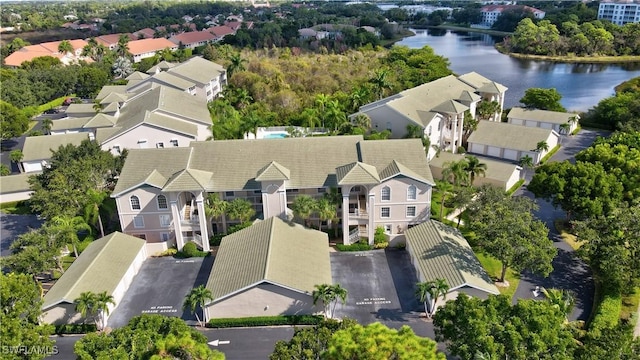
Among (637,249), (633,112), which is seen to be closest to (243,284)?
(637,249)

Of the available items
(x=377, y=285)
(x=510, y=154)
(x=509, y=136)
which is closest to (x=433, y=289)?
(x=377, y=285)

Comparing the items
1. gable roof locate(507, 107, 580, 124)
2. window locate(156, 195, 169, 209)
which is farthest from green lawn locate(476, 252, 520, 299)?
gable roof locate(507, 107, 580, 124)

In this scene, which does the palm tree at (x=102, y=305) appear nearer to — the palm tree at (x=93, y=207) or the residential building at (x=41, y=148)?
the palm tree at (x=93, y=207)

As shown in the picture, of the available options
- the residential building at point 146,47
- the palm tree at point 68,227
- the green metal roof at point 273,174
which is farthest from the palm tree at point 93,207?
the residential building at point 146,47

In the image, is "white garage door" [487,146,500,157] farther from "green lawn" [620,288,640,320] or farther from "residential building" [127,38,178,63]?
"residential building" [127,38,178,63]

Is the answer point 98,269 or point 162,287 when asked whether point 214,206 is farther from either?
point 98,269

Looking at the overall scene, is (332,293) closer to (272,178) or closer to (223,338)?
(223,338)
